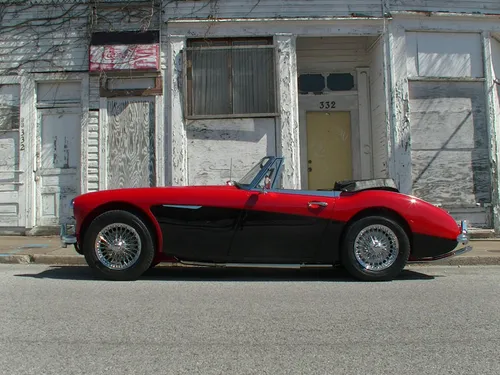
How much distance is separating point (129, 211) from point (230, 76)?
5377 millimetres

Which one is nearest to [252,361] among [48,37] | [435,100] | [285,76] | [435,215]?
[435,215]

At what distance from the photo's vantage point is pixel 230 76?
34.0 ft

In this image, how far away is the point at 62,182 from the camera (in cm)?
1041

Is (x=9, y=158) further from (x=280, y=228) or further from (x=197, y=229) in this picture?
(x=280, y=228)

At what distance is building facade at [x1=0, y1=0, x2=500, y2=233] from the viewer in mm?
10180

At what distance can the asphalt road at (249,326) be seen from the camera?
316cm

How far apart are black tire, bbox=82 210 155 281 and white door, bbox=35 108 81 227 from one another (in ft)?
16.4

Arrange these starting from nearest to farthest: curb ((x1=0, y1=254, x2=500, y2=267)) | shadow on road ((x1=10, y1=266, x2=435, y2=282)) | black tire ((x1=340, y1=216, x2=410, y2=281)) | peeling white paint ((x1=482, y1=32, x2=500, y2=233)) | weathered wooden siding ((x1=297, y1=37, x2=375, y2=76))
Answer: black tire ((x1=340, y1=216, x2=410, y2=281)), shadow on road ((x1=10, y1=266, x2=435, y2=282)), curb ((x1=0, y1=254, x2=500, y2=267)), peeling white paint ((x1=482, y1=32, x2=500, y2=233)), weathered wooden siding ((x1=297, y1=37, x2=375, y2=76))

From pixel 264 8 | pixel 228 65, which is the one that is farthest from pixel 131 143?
pixel 264 8

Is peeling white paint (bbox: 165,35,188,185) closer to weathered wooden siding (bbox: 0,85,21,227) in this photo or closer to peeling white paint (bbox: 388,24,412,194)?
weathered wooden siding (bbox: 0,85,21,227)

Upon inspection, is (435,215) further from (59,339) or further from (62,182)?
(62,182)

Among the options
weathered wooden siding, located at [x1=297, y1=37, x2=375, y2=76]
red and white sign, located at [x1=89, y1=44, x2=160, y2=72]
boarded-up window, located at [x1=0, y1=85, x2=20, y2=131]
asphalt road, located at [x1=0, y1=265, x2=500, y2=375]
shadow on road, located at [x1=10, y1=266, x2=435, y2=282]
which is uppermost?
weathered wooden siding, located at [x1=297, y1=37, x2=375, y2=76]

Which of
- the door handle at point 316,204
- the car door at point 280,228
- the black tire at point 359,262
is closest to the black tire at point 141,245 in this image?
the car door at point 280,228

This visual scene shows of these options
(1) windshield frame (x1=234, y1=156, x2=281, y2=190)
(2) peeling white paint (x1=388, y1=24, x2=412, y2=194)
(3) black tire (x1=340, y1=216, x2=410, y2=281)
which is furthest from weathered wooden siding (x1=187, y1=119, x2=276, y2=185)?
(3) black tire (x1=340, y1=216, x2=410, y2=281)
